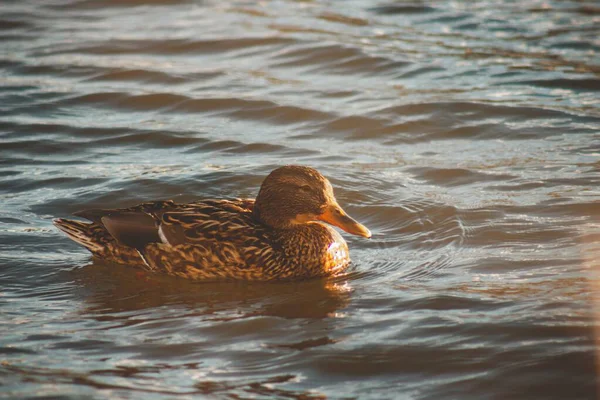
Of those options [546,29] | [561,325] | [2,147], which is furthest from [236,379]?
[546,29]

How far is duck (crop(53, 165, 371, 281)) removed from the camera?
7867mm

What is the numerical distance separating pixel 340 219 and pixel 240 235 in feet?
2.58

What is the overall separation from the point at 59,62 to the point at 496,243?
8452mm

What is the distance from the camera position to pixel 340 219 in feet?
26.0

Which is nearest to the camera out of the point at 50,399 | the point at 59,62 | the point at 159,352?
the point at 50,399

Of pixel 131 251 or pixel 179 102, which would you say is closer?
pixel 131 251

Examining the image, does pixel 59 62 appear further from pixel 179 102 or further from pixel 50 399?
pixel 50 399

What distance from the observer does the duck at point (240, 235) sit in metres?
7.87

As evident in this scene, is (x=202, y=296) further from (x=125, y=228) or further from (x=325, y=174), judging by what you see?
(x=325, y=174)

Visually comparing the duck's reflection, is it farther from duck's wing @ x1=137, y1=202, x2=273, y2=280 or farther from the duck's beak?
the duck's beak

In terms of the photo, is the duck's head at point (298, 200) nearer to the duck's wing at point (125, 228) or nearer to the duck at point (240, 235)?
the duck at point (240, 235)

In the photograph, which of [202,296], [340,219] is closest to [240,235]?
[202,296]

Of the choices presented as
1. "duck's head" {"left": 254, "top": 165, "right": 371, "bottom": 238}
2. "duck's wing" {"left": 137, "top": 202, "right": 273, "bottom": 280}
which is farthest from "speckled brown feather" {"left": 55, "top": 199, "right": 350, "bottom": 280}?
"duck's head" {"left": 254, "top": 165, "right": 371, "bottom": 238}

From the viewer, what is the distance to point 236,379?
5.90 metres
